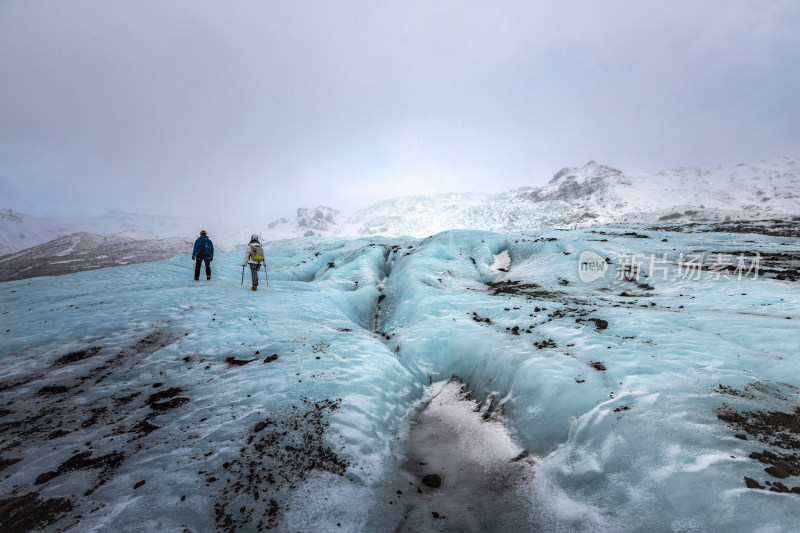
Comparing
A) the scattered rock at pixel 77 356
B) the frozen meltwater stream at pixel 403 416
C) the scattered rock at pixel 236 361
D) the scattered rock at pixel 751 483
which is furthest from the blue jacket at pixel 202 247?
the scattered rock at pixel 751 483

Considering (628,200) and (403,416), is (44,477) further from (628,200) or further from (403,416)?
(628,200)

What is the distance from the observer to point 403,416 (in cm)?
740

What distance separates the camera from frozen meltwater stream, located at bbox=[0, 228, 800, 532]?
4.02 metres

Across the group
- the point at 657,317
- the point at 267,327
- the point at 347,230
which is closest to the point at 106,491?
the point at 267,327

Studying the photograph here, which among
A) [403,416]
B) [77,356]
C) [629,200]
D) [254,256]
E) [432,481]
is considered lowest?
[403,416]

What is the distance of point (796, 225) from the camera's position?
32.5m

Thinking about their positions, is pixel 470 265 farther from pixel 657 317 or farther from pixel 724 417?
pixel 724 417

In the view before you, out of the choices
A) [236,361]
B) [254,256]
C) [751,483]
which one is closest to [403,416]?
[236,361]

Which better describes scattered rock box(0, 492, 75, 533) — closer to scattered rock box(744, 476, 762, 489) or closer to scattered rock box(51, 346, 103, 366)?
scattered rock box(51, 346, 103, 366)

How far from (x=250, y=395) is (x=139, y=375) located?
3068 mm

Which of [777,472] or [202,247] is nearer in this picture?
[777,472]

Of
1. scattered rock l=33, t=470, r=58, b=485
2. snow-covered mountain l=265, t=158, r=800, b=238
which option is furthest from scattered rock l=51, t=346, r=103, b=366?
snow-covered mountain l=265, t=158, r=800, b=238

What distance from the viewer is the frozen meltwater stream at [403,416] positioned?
13.2ft

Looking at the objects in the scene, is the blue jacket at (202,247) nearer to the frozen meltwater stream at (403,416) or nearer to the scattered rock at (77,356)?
the frozen meltwater stream at (403,416)
